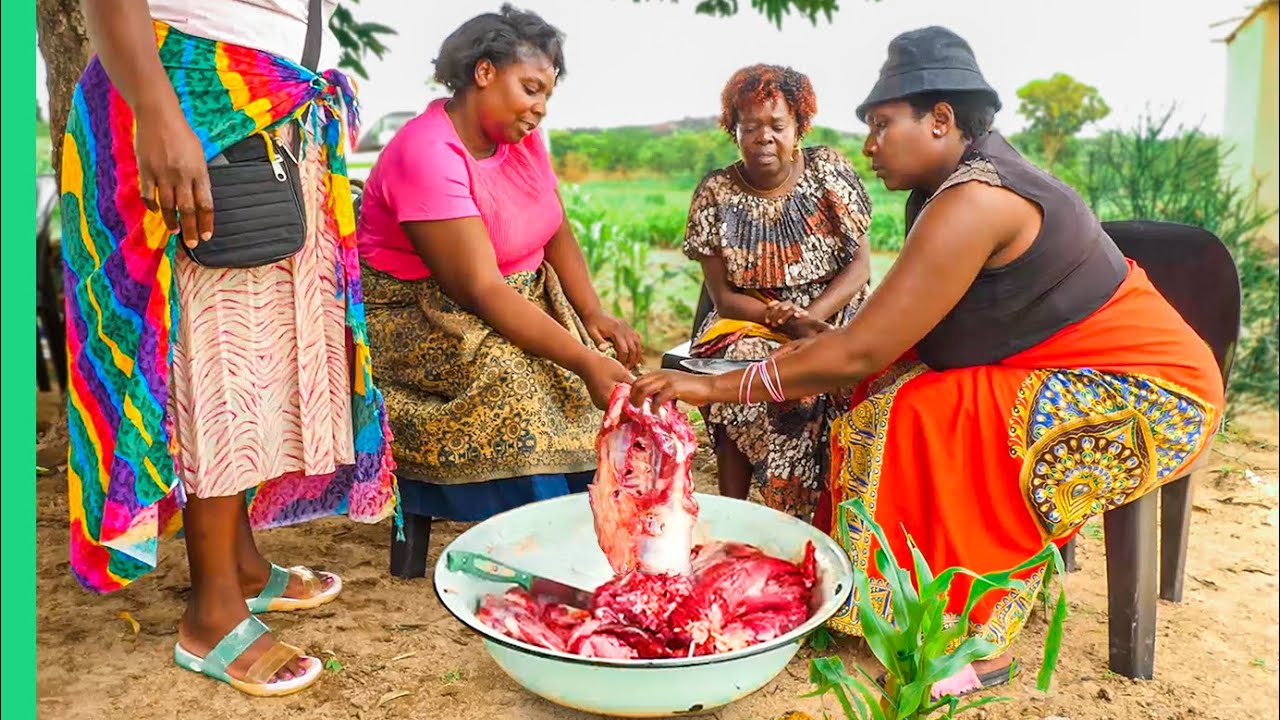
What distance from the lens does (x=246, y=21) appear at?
2117 mm

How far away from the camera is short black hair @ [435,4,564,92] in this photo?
2.68 m

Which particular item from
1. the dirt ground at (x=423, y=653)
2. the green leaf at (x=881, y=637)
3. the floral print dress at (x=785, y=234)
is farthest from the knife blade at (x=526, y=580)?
the floral print dress at (x=785, y=234)

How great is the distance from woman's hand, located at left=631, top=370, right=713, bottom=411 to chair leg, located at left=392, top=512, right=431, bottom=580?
3.12ft

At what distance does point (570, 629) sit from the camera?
2.20 meters

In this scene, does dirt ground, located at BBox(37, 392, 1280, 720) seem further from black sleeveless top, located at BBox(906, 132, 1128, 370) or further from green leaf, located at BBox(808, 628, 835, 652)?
black sleeveless top, located at BBox(906, 132, 1128, 370)

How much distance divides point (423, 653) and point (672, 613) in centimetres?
80

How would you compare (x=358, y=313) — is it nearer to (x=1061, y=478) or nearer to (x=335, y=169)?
(x=335, y=169)

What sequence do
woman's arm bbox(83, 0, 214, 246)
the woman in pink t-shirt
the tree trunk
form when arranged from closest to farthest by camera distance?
woman's arm bbox(83, 0, 214, 246) → the woman in pink t-shirt → the tree trunk

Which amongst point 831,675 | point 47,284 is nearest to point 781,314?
point 831,675

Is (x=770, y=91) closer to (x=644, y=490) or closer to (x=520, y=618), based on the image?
(x=644, y=490)

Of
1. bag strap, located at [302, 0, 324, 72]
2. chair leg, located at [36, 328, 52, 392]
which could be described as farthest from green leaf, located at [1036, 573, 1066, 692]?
chair leg, located at [36, 328, 52, 392]

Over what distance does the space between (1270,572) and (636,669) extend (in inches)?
88.0

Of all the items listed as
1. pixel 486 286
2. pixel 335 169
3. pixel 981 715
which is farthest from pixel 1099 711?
pixel 335 169

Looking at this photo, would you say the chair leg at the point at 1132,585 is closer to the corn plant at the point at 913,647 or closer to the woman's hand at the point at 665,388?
the corn plant at the point at 913,647
